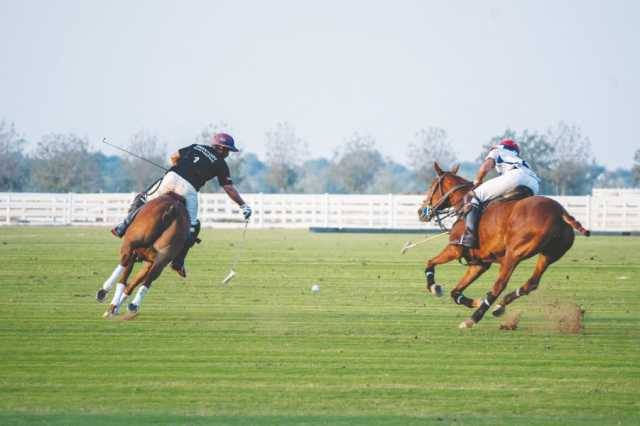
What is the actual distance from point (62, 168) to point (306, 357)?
292 ft

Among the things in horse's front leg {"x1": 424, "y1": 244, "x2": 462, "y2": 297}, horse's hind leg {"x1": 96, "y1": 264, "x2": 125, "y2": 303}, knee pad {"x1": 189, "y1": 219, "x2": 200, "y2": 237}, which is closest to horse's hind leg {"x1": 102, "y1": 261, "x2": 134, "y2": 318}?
horse's hind leg {"x1": 96, "y1": 264, "x2": 125, "y2": 303}

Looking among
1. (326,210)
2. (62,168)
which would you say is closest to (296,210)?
(326,210)

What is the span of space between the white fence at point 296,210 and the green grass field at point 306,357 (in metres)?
39.4

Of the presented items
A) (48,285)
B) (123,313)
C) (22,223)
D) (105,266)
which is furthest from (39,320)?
(22,223)

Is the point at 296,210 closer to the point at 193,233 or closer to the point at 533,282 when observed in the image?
the point at 193,233

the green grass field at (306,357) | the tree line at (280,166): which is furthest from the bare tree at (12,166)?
the green grass field at (306,357)

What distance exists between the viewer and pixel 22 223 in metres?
66.2

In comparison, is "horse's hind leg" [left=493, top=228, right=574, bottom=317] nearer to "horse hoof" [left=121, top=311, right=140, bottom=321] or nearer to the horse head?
the horse head

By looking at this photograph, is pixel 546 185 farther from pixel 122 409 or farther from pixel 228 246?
pixel 122 409

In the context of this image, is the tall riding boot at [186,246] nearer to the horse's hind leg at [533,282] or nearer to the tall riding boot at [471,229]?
the tall riding boot at [471,229]

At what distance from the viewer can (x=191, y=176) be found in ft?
56.9

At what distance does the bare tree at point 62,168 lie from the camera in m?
98.8

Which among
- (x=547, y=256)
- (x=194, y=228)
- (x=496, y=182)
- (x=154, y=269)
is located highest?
(x=496, y=182)

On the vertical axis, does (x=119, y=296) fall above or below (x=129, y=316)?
above
